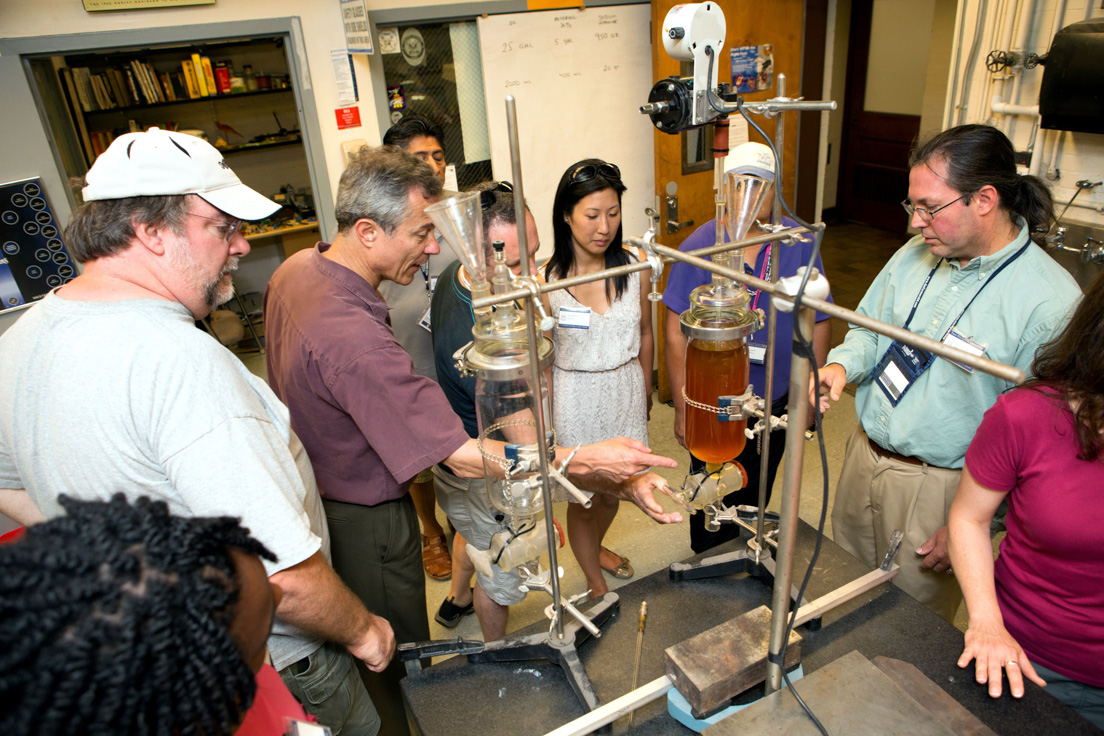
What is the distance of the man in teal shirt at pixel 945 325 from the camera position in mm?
1520

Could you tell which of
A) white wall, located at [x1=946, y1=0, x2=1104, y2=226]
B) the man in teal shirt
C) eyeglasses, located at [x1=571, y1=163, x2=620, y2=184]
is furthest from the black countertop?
white wall, located at [x1=946, y1=0, x2=1104, y2=226]

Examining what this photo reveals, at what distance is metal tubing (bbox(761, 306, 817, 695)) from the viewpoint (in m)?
0.76

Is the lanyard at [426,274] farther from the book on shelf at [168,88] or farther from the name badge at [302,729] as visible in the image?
the book on shelf at [168,88]

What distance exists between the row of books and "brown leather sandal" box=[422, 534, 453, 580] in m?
3.88

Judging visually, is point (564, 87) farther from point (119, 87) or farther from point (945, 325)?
point (119, 87)

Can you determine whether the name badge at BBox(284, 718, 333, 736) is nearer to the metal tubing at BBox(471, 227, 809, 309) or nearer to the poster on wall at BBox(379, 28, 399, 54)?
the metal tubing at BBox(471, 227, 809, 309)

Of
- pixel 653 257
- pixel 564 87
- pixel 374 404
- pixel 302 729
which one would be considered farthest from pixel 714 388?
pixel 564 87

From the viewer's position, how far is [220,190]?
3.98 ft

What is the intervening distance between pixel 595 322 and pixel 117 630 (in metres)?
1.63

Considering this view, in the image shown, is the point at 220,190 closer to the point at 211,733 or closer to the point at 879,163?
the point at 211,733

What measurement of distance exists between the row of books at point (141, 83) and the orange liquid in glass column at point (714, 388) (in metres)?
4.92

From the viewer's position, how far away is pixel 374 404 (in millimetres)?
1405

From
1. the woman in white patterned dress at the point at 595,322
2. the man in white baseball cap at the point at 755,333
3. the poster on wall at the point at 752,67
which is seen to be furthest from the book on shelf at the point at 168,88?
the man in white baseball cap at the point at 755,333

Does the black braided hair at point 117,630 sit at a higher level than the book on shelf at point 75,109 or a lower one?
lower
